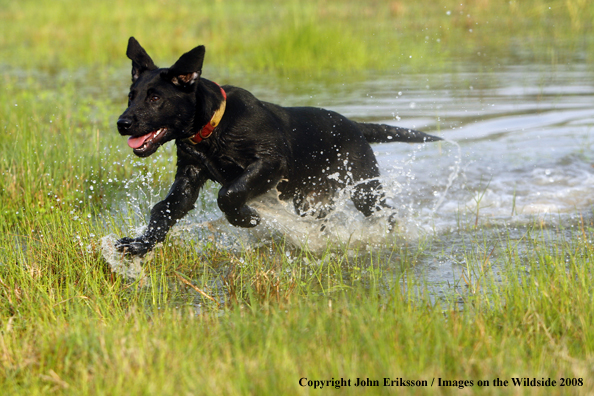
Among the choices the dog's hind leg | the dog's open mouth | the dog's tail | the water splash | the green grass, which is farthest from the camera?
the dog's tail

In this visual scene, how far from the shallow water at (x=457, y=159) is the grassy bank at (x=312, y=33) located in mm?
1337

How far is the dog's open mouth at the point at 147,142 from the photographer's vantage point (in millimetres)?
3691

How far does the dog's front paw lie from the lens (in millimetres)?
3934

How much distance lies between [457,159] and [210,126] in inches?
152

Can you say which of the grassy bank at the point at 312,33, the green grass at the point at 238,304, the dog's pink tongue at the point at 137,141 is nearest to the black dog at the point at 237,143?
the dog's pink tongue at the point at 137,141

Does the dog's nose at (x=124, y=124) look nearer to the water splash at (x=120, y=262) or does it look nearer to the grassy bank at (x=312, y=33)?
the water splash at (x=120, y=262)

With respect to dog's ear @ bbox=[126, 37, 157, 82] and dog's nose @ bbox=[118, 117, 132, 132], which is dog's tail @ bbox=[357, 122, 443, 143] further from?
dog's nose @ bbox=[118, 117, 132, 132]

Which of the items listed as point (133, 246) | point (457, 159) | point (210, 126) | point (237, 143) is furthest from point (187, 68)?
point (457, 159)

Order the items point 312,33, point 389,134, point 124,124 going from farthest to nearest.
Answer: point 312,33 < point 389,134 < point 124,124

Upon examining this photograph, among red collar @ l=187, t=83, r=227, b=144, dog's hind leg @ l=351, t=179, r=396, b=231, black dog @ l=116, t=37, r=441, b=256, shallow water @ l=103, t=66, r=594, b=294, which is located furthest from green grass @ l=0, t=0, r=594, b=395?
red collar @ l=187, t=83, r=227, b=144

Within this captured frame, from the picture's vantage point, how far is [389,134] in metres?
5.29

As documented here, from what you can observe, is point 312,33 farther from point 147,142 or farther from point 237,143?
point 147,142

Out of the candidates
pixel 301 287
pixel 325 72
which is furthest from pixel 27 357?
pixel 325 72

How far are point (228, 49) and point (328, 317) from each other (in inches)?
473
